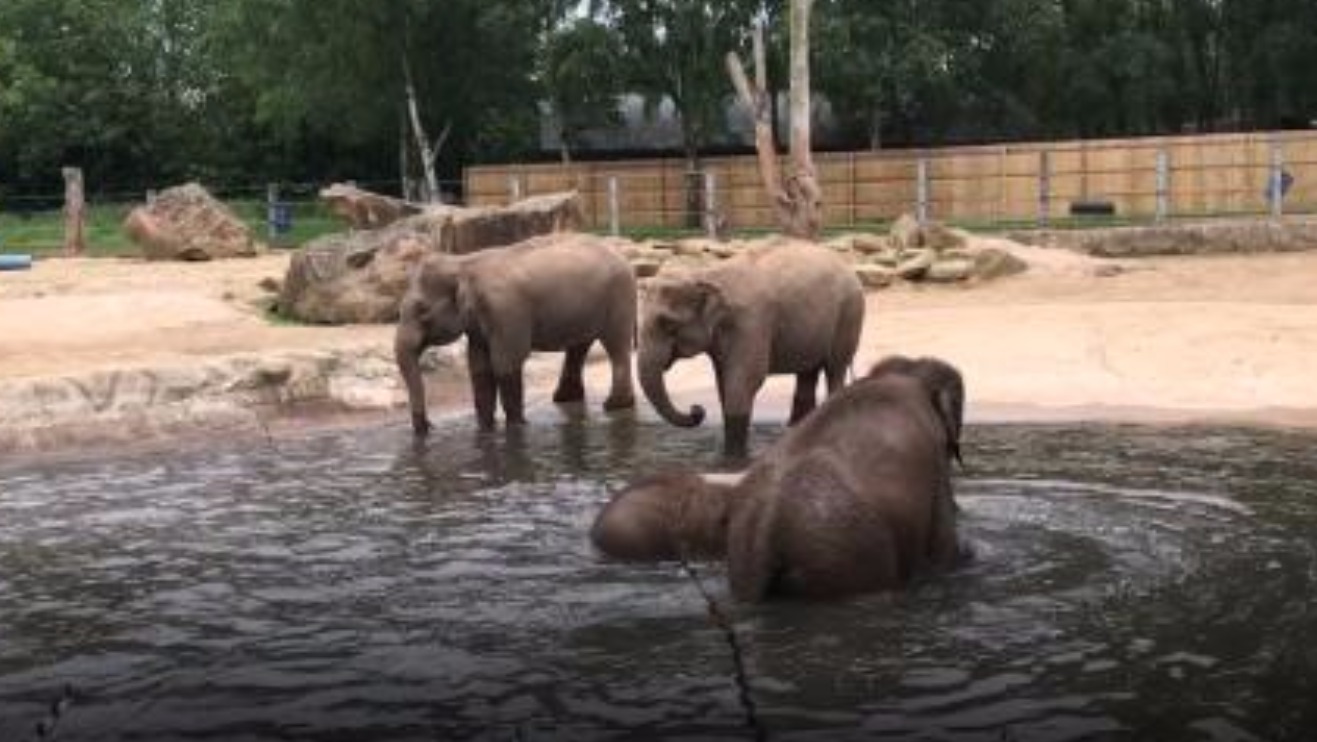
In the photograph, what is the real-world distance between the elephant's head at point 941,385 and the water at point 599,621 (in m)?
0.58

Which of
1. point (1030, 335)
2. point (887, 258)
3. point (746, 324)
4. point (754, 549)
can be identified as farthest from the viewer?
point (887, 258)

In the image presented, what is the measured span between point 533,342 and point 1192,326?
5.38 metres

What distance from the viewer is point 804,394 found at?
12219 millimetres

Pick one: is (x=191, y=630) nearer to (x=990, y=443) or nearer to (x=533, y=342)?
(x=990, y=443)

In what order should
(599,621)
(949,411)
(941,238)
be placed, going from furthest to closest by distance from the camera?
(941,238)
(949,411)
(599,621)

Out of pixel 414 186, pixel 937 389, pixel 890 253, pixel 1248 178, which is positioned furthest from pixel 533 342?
pixel 414 186

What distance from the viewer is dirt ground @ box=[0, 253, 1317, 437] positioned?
42.5ft

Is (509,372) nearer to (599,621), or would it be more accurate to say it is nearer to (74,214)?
(599,621)

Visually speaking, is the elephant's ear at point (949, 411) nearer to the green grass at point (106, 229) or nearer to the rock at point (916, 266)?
the rock at point (916, 266)

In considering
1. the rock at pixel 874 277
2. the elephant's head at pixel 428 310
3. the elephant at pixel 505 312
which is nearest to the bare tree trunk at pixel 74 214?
the rock at pixel 874 277

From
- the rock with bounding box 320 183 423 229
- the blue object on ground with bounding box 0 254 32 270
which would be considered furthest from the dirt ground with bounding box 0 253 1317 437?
the blue object on ground with bounding box 0 254 32 270

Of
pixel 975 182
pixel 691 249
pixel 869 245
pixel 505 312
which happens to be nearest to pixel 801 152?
pixel 869 245

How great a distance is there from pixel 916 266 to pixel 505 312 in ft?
33.1

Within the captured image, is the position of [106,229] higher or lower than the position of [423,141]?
lower
